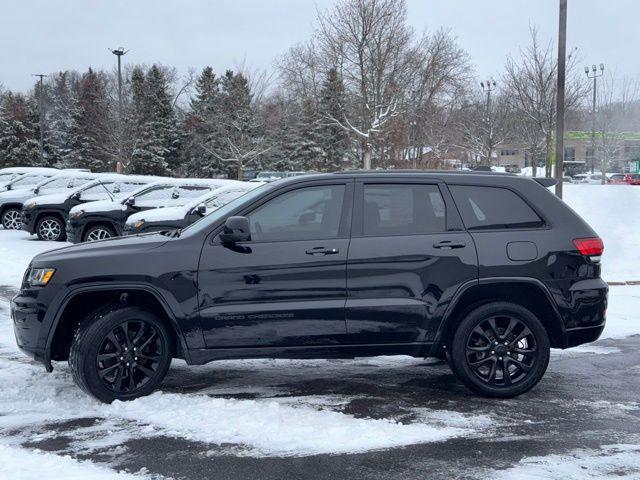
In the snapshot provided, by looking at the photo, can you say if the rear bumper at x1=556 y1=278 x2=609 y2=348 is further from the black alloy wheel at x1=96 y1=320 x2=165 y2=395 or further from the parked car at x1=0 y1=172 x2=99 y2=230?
the parked car at x1=0 y1=172 x2=99 y2=230

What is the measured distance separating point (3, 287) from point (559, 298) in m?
9.02

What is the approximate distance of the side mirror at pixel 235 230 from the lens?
19.1 feet

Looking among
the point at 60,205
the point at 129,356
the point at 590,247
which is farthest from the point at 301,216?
the point at 60,205

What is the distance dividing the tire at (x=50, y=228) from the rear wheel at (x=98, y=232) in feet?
7.67

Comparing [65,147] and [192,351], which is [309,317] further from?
[65,147]

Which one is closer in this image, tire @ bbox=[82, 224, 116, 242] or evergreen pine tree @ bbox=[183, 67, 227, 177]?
tire @ bbox=[82, 224, 116, 242]

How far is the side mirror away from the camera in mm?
5824

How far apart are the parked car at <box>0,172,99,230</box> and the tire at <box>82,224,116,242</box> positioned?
4272 mm

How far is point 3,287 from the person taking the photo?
12172 millimetres

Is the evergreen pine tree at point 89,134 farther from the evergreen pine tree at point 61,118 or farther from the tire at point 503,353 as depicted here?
the tire at point 503,353

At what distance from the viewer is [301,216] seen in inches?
244

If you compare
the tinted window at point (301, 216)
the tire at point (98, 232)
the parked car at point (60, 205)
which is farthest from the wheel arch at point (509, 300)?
the parked car at point (60, 205)

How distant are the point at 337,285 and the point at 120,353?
5.64ft

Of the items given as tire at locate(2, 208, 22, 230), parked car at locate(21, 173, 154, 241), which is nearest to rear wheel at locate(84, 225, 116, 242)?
parked car at locate(21, 173, 154, 241)
